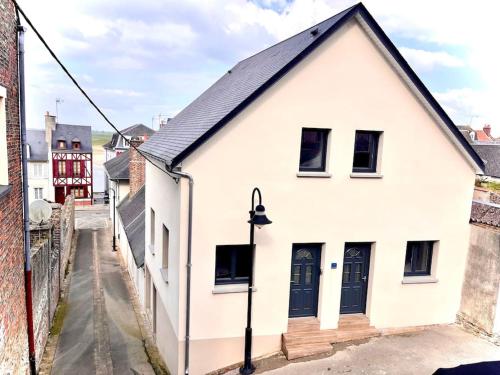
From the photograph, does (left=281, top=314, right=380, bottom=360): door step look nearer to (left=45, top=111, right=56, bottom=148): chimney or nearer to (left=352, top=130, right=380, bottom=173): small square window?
(left=352, top=130, right=380, bottom=173): small square window

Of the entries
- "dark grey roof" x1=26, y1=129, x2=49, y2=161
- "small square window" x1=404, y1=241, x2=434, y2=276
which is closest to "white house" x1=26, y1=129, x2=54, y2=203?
"dark grey roof" x1=26, y1=129, x2=49, y2=161

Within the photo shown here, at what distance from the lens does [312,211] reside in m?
9.67

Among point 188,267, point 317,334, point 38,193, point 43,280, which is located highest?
point 188,267

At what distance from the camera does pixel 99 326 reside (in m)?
14.0

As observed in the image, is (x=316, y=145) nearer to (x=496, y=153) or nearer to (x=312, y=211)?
(x=312, y=211)

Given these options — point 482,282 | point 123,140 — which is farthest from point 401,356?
point 123,140

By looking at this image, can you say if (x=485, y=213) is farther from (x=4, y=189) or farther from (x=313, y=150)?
(x=4, y=189)

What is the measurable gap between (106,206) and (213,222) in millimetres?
39746

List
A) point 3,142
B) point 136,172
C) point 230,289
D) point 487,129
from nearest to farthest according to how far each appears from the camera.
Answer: point 3,142
point 230,289
point 136,172
point 487,129

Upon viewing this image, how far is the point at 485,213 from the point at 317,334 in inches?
225

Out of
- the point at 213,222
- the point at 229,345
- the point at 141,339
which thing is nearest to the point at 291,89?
the point at 213,222

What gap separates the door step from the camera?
960 centimetres

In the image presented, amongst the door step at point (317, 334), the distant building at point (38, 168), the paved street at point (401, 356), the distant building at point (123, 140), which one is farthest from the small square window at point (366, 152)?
the distant building at point (38, 168)

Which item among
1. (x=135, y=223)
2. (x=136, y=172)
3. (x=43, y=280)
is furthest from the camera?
(x=136, y=172)
